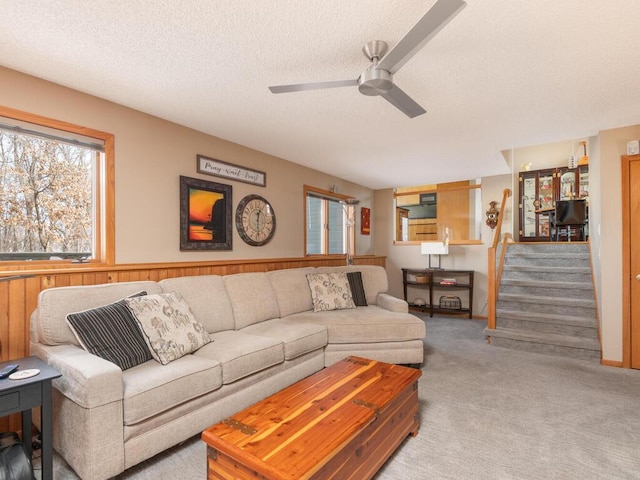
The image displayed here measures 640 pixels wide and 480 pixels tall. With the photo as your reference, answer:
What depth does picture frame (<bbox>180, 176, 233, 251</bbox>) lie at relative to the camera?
10.4 ft

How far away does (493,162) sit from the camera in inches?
180

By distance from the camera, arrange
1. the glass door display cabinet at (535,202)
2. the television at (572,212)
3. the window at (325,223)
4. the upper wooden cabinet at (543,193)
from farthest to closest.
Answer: the glass door display cabinet at (535,202)
the upper wooden cabinet at (543,193)
the television at (572,212)
the window at (325,223)

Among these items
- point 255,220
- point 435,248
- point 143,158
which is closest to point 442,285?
point 435,248

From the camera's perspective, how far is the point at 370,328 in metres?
3.21

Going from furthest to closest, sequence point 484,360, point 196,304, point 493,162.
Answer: point 493,162 → point 484,360 → point 196,304

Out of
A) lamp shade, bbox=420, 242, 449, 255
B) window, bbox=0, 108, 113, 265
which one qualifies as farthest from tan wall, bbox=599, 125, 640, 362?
window, bbox=0, 108, 113, 265

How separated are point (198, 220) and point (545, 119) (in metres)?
3.37

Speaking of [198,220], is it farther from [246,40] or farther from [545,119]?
[545,119]

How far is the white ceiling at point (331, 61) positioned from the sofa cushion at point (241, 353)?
185 cm

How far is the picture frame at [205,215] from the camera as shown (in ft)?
10.4

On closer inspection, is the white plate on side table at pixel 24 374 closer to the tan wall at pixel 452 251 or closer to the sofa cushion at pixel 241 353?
the sofa cushion at pixel 241 353

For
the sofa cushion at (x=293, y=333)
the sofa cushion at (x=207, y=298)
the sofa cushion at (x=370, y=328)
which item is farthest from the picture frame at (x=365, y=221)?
the sofa cushion at (x=207, y=298)

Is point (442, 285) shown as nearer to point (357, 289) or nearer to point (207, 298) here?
point (357, 289)

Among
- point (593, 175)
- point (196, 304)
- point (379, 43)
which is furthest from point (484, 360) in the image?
point (379, 43)
